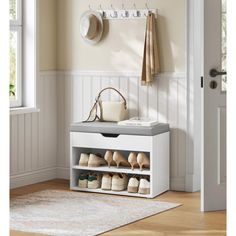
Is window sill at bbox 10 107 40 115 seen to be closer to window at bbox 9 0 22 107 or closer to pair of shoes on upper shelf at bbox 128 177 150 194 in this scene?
window at bbox 9 0 22 107

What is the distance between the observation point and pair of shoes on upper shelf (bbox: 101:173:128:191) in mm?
4680

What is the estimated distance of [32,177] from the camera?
518 cm

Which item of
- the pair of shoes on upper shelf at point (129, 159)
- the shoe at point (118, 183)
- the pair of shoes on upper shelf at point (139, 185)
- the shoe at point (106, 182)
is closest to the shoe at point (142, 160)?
the pair of shoes on upper shelf at point (129, 159)

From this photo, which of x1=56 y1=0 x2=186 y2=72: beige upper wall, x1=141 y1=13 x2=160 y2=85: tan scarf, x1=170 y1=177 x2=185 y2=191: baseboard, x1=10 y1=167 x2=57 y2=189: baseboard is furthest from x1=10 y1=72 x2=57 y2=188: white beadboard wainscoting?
x1=170 y1=177 x2=185 y2=191: baseboard

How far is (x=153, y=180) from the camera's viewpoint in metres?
4.52

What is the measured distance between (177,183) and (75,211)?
1.18 meters

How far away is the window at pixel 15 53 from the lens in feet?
16.5

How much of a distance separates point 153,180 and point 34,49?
169cm

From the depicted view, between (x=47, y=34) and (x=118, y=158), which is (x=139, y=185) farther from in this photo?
(x=47, y=34)

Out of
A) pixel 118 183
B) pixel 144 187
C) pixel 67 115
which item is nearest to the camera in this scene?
pixel 144 187

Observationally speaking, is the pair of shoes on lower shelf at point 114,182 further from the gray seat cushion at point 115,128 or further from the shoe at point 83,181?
the gray seat cushion at point 115,128

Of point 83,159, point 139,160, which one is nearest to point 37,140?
point 83,159

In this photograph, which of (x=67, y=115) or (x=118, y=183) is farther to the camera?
(x=67, y=115)

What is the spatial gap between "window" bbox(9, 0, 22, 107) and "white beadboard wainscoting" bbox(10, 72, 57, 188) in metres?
0.20
